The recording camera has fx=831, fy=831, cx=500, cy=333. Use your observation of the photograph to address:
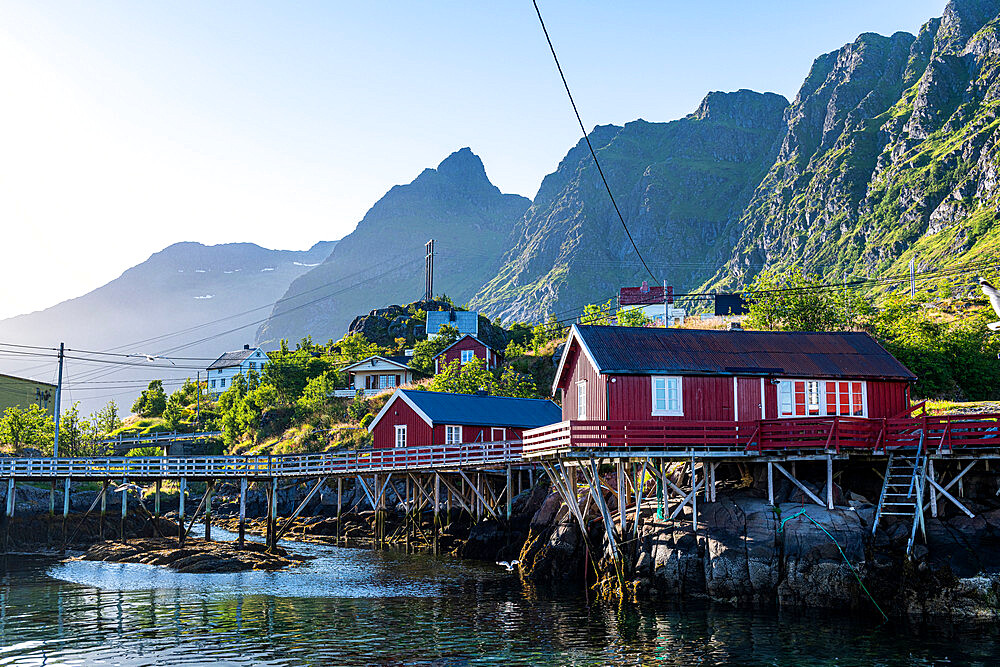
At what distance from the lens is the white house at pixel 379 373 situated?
9819 centimetres

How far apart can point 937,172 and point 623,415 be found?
188 meters

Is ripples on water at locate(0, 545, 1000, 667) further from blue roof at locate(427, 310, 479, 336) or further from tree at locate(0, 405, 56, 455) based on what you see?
blue roof at locate(427, 310, 479, 336)

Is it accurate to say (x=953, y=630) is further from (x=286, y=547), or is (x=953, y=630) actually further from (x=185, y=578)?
(x=286, y=547)

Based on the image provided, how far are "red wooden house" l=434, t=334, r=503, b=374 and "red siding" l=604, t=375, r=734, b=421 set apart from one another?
2415 inches

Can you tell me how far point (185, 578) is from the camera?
121 feet

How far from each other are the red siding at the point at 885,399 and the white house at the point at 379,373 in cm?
6688

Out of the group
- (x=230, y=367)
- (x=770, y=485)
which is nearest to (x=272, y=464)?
(x=770, y=485)

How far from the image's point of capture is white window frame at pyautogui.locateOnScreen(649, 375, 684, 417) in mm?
34812

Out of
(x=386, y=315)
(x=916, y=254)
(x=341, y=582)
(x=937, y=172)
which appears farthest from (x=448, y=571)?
(x=937, y=172)

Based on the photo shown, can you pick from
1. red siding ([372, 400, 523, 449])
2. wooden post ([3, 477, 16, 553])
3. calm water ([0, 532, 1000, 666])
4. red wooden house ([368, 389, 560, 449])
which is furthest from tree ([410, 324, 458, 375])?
calm water ([0, 532, 1000, 666])

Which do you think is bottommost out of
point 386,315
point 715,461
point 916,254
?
point 715,461

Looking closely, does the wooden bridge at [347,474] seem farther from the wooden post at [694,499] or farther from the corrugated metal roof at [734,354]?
the wooden post at [694,499]

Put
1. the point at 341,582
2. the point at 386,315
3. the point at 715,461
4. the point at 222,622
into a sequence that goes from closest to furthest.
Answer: the point at 222,622, the point at 715,461, the point at 341,582, the point at 386,315

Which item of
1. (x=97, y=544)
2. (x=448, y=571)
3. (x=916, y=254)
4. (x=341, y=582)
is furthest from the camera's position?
(x=916, y=254)
